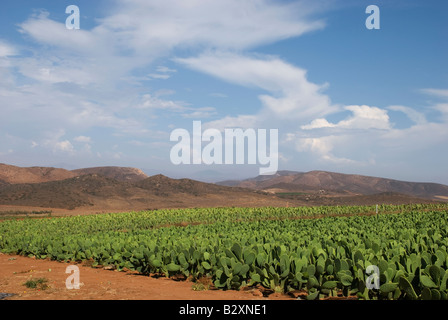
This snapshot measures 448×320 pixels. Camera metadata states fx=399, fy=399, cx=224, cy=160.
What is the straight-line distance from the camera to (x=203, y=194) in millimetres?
70125

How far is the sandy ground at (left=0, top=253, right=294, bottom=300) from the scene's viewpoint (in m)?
7.73

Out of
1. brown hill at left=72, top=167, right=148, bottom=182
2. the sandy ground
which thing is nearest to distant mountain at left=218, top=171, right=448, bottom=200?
brown hill at left=72, top=167, right=148, bottom=182

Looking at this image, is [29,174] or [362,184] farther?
[362,184]

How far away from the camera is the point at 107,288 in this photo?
28.3 ft

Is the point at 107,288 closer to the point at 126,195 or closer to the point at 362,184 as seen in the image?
the point at 126,195

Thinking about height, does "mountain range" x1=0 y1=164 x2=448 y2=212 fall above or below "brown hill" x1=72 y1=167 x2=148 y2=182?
below

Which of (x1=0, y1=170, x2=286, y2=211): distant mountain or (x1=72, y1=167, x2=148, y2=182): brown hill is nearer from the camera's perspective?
(x1=0, y1=170, x2=286, y2=211): distant mountain

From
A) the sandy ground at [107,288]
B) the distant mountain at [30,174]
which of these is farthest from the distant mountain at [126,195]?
the sandy ground at [107,288]

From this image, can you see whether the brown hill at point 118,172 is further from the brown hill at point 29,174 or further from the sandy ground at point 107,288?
the sandy ground at point 107,288

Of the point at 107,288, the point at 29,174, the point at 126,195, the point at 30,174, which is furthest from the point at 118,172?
the point at 107,288

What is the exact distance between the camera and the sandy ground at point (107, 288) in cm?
773

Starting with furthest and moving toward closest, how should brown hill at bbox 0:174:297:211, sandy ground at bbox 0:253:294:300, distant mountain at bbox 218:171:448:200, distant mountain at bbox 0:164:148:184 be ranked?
distant mountain at bbox 218:171:448:200, distant mountain at bbox 0:164:148:184, brown hill at bbox 0:174:297:211, sandy ground at bbox 0:253:294:300

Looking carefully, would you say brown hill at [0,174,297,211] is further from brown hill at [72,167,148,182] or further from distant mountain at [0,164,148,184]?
brown hill at [72,167,148,182]
